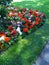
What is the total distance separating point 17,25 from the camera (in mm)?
7168

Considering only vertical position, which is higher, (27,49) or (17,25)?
(17,25)

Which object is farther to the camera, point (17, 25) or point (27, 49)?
point (17, 25)

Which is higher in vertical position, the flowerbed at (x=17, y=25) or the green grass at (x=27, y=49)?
the flowerbed at (x=17, y=25)

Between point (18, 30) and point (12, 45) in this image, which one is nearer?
point (12, 45)

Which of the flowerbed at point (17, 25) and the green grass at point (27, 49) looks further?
the flowerbed at point (17, 25)

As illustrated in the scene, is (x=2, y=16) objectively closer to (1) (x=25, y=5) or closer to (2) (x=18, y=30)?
(2) (x=18, y=30)

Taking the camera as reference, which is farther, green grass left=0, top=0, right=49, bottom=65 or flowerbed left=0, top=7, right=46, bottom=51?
flowerbed left=0, top=7, right=46, bottom=51

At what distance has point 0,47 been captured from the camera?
584 centimetres

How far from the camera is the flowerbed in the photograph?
20.2 feet

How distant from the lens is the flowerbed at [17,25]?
6.16 meters

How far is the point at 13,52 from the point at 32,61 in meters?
0.57

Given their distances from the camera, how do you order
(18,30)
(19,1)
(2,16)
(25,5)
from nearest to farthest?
1. (18,30)
2. (2,16)
3. (25,5)
4. (19,1)

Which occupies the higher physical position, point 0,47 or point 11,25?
point 11,25

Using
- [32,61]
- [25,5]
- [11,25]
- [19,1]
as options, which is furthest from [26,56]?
[19,1]
